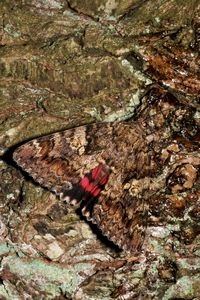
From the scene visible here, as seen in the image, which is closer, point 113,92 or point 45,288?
point 45,288

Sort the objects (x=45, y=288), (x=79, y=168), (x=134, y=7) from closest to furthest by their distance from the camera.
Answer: (x=45, y=288)
(x=79, y=168)
(x=134, y=7)

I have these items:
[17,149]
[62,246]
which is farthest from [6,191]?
[62,246]

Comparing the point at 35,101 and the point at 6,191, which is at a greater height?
the point at 35,101

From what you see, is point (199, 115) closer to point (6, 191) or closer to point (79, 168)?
point (79, 168)

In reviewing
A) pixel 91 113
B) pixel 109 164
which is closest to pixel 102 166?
pixel 109 164
